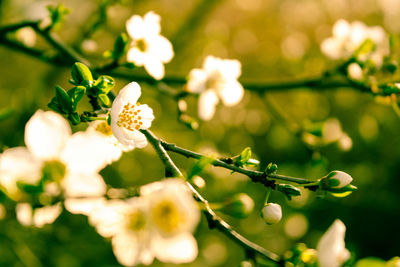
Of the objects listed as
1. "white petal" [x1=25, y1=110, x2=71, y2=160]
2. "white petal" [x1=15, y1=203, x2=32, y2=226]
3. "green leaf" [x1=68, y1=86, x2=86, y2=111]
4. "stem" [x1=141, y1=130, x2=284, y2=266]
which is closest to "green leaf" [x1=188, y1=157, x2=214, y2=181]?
"stem" [x1=141, y1=130, x2=284, y2=266]

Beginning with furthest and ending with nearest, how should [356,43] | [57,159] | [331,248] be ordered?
[356,43] < [57,159] < [331,248]

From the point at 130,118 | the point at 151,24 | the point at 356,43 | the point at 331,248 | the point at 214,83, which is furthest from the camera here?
the point at 356,43

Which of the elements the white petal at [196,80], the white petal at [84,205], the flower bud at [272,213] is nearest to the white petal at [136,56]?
the white petal at [196,80]

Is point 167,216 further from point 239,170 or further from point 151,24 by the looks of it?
point 151,24

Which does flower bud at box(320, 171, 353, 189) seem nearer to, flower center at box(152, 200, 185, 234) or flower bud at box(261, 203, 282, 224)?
flower bud at box(261, 203, 282, 224)

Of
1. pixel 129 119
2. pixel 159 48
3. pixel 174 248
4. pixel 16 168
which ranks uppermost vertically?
pixel 159 48

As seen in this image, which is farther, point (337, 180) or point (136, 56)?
point (136, 56)

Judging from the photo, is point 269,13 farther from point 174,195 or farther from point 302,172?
point 174,195

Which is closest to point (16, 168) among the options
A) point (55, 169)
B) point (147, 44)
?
point (55, 169)
